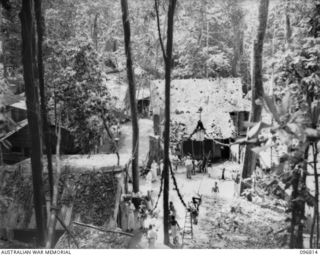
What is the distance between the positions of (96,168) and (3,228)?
2469 millimetres

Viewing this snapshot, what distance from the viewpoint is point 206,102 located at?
56.4 ft

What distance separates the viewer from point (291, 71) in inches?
196

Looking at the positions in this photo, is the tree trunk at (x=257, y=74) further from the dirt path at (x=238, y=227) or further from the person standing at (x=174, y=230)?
the person standing at (x=174, y=230)

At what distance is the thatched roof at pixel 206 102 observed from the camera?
1556cm

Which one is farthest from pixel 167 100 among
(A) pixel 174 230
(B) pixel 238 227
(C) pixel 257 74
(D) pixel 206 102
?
(D) pixel 206 102

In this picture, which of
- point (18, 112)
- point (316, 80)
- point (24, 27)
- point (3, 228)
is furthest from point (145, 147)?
point (316, 80)

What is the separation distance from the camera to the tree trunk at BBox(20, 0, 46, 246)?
601cm

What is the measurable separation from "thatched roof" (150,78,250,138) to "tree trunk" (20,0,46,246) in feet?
30.7

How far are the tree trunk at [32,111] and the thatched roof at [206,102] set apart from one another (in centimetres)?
937

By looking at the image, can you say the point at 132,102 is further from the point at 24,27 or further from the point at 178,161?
the point at 178,161

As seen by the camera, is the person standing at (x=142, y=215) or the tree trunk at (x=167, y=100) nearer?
the tree trunk at (x=167, y=100)

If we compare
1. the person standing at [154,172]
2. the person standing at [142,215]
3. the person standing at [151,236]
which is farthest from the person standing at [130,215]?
the person standing at [154,172]

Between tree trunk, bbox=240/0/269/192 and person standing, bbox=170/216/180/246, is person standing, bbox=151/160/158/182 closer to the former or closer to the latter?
tree trunk, bbox=240/0/269/192

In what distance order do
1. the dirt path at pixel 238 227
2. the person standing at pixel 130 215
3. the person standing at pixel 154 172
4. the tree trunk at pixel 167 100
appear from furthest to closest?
1. the person standing at pixel 154 172
2. the person standing at pixel 130 215
3. the dirt path at pixel 238 227
4. the tree trunk at pixel 167 100
